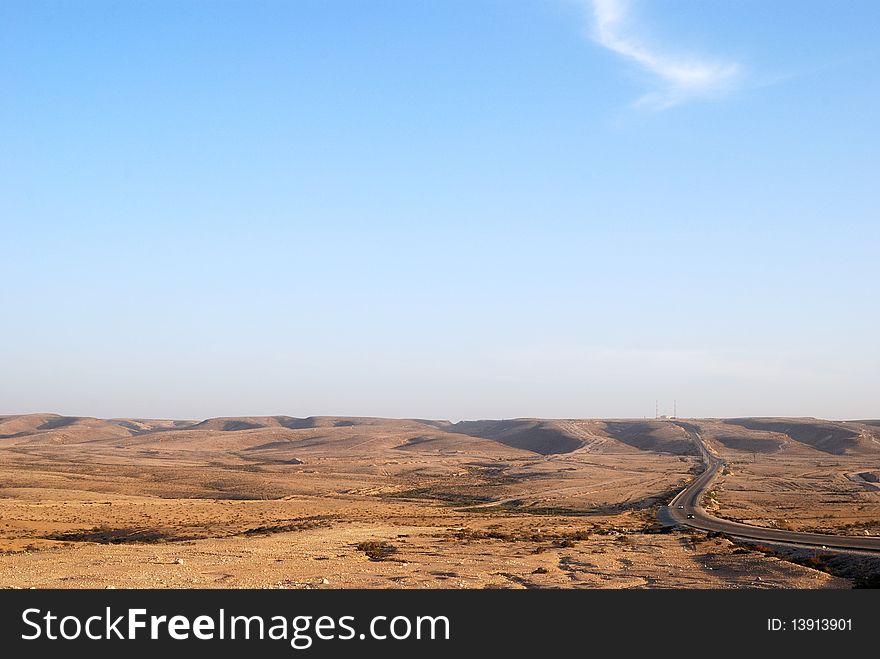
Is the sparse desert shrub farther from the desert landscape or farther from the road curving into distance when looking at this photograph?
the road curving into distance

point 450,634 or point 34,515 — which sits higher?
point 450,634

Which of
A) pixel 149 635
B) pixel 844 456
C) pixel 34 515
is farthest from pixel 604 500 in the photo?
pixel 844 456

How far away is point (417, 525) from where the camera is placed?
52.9 m

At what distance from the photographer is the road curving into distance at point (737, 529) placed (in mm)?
38688

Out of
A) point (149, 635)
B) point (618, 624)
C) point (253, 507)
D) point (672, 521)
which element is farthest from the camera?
point (253, 507)

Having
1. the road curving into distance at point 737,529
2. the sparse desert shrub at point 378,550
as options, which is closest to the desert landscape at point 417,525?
the sparse desert shrub at point 378,550

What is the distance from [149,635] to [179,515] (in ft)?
145

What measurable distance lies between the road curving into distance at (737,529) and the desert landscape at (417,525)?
1.76 metres

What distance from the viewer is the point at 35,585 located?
22.1 meters

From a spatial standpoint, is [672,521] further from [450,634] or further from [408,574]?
[450,634]

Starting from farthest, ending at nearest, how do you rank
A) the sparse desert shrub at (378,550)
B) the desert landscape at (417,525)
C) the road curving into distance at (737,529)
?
the road curving into distance at (737,529)
the sparse desert shrub at (378,550)
the desert landscape at (417,525)

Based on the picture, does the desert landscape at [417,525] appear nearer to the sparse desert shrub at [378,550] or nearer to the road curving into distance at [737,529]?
the sparse desert shrub at [378,550]

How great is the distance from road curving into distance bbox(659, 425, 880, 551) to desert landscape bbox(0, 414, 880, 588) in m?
1.76

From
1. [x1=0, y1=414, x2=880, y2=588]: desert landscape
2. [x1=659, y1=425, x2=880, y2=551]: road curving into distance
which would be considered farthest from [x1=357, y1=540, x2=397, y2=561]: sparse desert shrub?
[x1=659, y1=425, x2=880, y2=551]: road curving into distance
